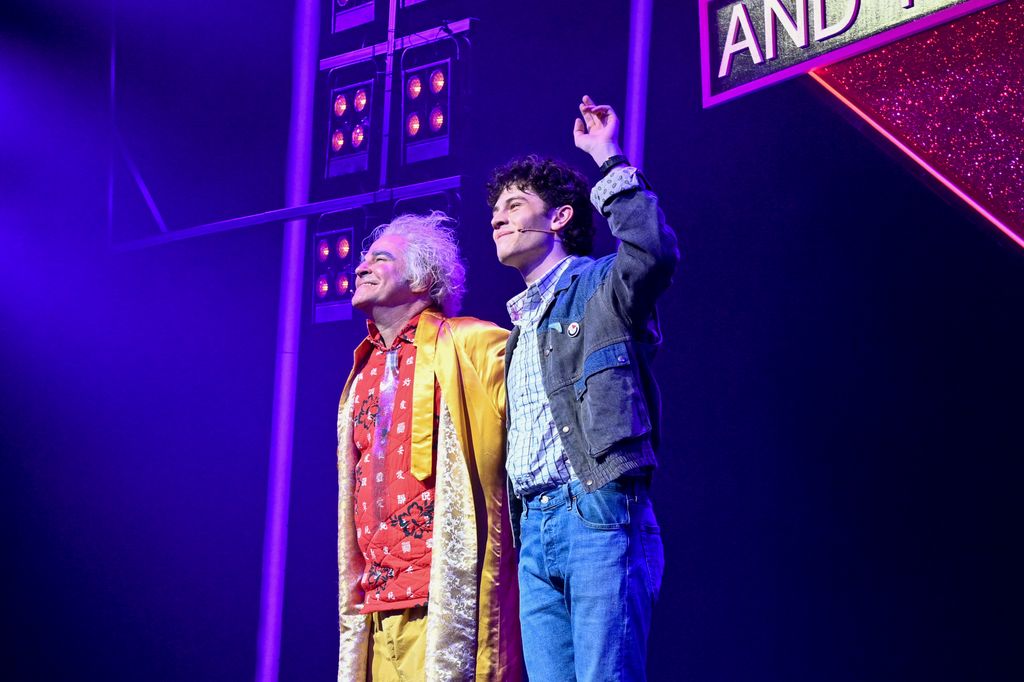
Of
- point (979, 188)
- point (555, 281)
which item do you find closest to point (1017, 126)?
point (979, 188)

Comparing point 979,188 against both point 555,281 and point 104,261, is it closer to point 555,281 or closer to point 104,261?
point 555,281

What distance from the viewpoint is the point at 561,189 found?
236 cm

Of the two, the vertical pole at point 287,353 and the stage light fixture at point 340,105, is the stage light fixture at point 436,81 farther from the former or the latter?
the vertical pole at point 287,353

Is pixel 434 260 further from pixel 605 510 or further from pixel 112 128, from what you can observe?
pixel 112 128

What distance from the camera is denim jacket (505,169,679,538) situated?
1902 millimetres

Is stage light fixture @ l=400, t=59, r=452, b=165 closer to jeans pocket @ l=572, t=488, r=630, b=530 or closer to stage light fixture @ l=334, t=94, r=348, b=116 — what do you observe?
stage light fixture @ l=334, t=94, r=348, b=116

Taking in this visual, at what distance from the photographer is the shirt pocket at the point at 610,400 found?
192 centimetres

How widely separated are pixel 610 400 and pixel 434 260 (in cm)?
113

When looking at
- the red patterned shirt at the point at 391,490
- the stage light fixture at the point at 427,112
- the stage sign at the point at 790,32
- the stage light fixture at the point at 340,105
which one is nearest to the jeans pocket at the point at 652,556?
the red patterned shirt at the point at 391,490

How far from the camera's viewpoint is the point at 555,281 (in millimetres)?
2234

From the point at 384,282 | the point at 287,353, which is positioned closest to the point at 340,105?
the point at 287,353

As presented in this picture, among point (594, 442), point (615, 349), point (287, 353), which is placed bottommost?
point (594, 442)

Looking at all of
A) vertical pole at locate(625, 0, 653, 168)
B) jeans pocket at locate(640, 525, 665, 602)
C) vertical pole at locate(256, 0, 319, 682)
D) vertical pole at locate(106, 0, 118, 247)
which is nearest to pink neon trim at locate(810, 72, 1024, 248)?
vertical pole at locate(625, 0, 653, 168)

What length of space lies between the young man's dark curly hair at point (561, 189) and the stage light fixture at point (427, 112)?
37.9 inches
